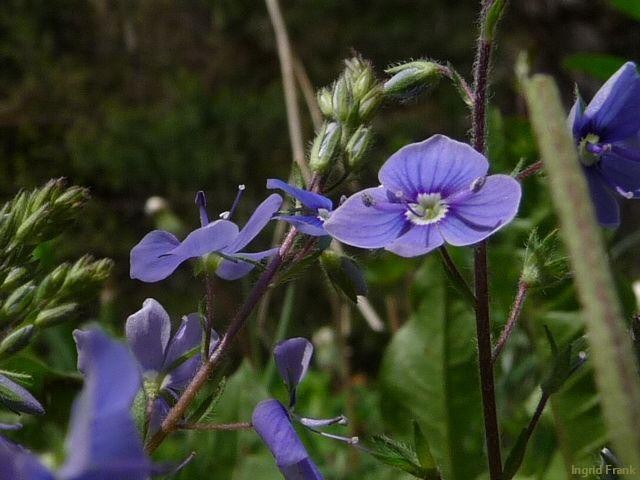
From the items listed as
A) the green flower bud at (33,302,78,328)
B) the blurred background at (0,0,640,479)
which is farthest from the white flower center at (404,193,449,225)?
the blurred background at (0,0,640,479)

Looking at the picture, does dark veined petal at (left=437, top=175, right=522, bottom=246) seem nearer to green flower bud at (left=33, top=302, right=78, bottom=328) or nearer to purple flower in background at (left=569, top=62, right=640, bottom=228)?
purple flower in background at (left=569, top=62, right=640, bottom=228)

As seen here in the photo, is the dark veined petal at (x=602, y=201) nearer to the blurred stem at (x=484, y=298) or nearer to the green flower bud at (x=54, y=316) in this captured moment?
the blurred stem at (x=484, y=298)

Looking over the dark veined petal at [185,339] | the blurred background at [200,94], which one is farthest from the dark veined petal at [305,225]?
the blurred background at [200,94]

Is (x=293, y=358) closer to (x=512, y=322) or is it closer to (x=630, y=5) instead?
(x=512, y=322)

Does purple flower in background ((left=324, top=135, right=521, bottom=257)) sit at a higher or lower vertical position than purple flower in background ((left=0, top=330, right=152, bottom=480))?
higher

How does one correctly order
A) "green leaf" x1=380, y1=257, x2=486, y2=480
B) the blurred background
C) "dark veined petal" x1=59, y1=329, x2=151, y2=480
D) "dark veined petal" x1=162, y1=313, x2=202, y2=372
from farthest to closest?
the blurred background < "green leaf" x1=380, y1=257, x2=486, y2=480 < "dark veined petal" x1=162, y1=313, x2=202, y2=372 < "dark veined petal" x1=59, y1=329, x2=151, y2=480

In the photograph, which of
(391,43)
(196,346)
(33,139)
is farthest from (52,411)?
(391,43)

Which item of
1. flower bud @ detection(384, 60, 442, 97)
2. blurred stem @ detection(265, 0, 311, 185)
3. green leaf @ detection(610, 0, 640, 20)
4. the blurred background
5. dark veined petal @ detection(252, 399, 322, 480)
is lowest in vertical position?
dark veined petal @ detection(252, 399, 322, 480)

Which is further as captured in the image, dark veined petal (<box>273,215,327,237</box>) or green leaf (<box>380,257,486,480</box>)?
green leaf (<box>380,257,486,480</box>)
